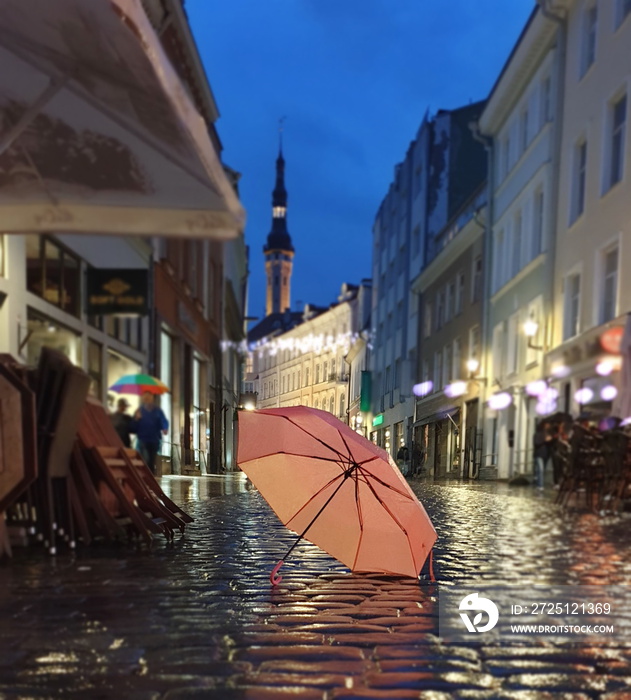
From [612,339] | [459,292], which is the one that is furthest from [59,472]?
[459,292]

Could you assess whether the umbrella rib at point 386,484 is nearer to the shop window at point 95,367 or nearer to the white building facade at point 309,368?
the white building facade at point 309,368

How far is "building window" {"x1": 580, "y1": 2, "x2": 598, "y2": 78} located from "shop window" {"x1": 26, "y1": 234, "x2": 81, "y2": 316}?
12.5 metres

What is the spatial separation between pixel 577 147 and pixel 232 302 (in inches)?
769

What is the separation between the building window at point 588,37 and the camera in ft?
59.6

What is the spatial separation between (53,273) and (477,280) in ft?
52.7

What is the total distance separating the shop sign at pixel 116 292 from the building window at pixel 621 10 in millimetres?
10947

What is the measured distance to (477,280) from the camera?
25.9m

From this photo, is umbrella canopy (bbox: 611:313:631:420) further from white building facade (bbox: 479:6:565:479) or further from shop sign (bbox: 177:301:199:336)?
shop sign (bbox: 177:301:199:336)

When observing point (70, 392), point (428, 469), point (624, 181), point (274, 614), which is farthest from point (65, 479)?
point (624, 181)

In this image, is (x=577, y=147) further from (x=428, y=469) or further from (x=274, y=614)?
(x=274, y=614)

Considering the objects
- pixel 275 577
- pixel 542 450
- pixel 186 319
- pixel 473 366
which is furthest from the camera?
pixel 473 366

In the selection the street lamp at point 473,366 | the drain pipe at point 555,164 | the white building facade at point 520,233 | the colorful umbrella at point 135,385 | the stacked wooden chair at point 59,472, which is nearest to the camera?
the stacked wooden chair at point 59,472

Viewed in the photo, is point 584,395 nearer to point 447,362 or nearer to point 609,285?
point 609,285

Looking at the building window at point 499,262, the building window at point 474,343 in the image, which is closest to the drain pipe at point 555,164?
the building window at point 499,262
